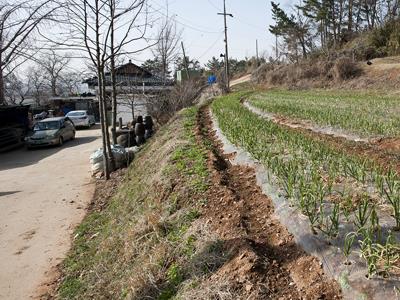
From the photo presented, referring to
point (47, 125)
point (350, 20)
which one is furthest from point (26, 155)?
point (350, 20)

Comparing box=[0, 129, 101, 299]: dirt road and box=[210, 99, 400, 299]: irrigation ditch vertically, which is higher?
box=[210, 99, 400, 299]: irrigation ditch

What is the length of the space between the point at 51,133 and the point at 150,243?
1812cm

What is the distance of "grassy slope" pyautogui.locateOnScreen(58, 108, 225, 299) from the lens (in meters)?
3.84

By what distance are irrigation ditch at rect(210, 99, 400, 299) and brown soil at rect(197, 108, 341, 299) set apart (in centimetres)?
7

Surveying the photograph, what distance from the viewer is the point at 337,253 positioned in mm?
3012

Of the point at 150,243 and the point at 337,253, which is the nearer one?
the point at 337,253

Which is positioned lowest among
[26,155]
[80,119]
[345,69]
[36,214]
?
[36,214]

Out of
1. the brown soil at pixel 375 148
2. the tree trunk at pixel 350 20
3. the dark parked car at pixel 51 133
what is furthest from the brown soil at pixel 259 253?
the tree trunk at pixel 350 20

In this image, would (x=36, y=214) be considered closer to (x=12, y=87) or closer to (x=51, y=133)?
(x=51, y=133)

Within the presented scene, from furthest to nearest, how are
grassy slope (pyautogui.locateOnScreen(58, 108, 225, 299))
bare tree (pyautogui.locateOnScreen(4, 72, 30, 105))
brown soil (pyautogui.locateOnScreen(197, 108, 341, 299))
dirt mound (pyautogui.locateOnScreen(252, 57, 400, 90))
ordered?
bare tree (pyautogui.locateOnScreen(4, 72, 30, 105))
dirt mound (pyautogui.locateOnScreen(252, 57, 400, 90))
grassy slope (pyautogui.locateOnScreen(58, 108, 225, 299))
brown soil (pyautogui.locateOnScreen(197, 108, 341, 299))

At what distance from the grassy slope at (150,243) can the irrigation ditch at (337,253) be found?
2.46ft

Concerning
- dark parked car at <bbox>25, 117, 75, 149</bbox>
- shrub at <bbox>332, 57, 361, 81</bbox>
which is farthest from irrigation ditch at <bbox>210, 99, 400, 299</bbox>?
shrub at <bbox>332, 57, 361, 81</bbox>

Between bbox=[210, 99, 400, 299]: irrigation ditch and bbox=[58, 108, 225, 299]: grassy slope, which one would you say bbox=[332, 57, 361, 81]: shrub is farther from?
bbox=[210, 99, 400, 299]: irrigation ditch

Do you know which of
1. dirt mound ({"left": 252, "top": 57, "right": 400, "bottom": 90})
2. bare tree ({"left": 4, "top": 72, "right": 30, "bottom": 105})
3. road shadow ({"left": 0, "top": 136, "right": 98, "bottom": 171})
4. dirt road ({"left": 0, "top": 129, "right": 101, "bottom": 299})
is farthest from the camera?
bare tree ({"left": 4, "top": 72, "right": 30, "bottom": 105})
